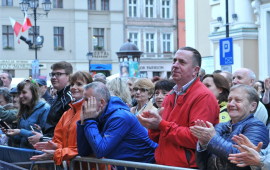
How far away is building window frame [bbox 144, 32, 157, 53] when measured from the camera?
48312 mm

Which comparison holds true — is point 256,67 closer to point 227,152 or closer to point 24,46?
point 227,152

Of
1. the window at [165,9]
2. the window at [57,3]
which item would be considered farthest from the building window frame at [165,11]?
the window at [57,3]

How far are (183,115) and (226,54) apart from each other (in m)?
9.11

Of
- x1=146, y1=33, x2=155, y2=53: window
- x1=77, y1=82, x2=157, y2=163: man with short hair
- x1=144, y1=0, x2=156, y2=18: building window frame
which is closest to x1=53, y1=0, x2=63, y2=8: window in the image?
x1=144, y1=0, x2=156, y2=18: building window frame

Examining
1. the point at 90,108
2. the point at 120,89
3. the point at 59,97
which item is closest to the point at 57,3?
the point at 120,89

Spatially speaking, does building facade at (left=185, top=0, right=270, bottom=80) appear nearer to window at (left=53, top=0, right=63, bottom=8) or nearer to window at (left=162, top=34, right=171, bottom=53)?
window at (left=53, top=0, right=63, bottom=8)

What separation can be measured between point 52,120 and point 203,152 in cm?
265

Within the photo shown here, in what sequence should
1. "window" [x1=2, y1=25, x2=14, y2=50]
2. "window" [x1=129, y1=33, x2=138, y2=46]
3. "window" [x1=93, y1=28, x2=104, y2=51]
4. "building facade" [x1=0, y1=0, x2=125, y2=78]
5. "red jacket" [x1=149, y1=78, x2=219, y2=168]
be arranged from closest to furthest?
"red jacket" [x1=149, y1=78, x2=219, y2=168]
"building facade" [x1=0, y1=0, x2=125, y2=78]
"window" [x1=2, y1=25, x2=14, y2=50]
"window" [x1=93, y1=28, x2=104, y2=51]
"window" [x1=129, y1=33, x2=138, y2=46]

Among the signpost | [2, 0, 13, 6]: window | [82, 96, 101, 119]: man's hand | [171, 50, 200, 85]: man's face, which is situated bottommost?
[82, 96, 101, 119]: man's hand

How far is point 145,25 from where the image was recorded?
48.5 meters

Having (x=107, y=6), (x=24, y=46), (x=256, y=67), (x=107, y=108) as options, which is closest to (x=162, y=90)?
(x=107, y=108)

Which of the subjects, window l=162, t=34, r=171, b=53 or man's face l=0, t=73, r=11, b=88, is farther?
window l=162, t=34, r=171, b=53

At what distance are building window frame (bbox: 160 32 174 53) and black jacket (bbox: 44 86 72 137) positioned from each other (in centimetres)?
4324

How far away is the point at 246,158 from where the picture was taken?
3.41m
